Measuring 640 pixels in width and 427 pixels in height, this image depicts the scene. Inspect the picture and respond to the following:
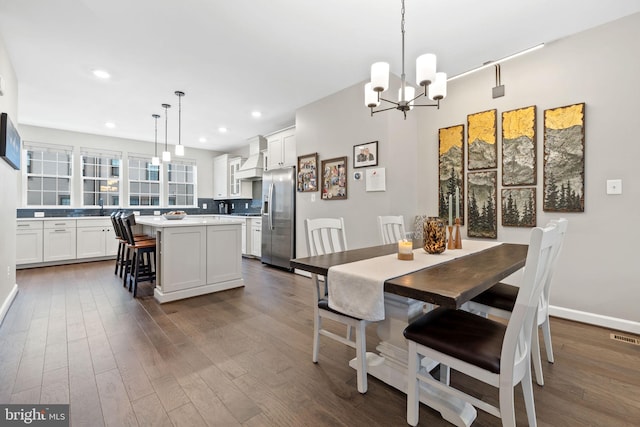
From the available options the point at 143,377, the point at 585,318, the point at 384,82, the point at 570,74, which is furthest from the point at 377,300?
the point at 570,74

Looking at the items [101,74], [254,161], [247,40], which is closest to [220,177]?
[254,161]

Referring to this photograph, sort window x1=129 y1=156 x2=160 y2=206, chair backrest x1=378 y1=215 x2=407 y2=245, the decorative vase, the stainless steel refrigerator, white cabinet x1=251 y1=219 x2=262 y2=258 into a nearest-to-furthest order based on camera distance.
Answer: the decorative vase → chair backrest x1=378 y1=215 x2=407 y2=245 → the stainless steel refrigerator → white cabinet x1=251 y1=219 x2=262 y2=258 → window x1=129 y1=156 x2=160 y2=206

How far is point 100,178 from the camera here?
20.3 ft

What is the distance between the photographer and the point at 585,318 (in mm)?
2654

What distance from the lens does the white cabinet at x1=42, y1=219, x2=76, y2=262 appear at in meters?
5.12

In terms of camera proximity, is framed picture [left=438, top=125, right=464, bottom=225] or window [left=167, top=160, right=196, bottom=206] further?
window [left=167, top=160, right=196, bottom=206]

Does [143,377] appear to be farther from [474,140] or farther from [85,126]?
[85,126]

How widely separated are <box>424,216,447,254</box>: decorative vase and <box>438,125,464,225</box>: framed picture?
63.9 inches

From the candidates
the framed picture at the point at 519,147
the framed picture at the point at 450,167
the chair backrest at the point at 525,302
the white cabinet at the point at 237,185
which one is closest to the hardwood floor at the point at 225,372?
the chair backrest at the point at 525,302

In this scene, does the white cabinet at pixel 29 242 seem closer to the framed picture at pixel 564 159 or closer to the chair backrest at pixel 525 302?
the chair backrest at pixel 525 302

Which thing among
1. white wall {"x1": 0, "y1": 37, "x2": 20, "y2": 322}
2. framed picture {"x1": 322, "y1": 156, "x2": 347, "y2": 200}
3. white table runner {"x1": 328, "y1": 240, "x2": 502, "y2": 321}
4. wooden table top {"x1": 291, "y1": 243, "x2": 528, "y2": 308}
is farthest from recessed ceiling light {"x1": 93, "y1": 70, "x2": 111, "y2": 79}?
white table runner {"x1": 328, "y1": 240, "x2": 502, "y2": 321}

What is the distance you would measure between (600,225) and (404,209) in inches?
70.7

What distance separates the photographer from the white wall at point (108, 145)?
5469 millimetres

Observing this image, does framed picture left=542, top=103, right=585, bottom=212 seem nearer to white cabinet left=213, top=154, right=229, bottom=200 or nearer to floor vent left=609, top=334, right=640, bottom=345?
floor vent left=609, top=334, right=640, bottom=345
